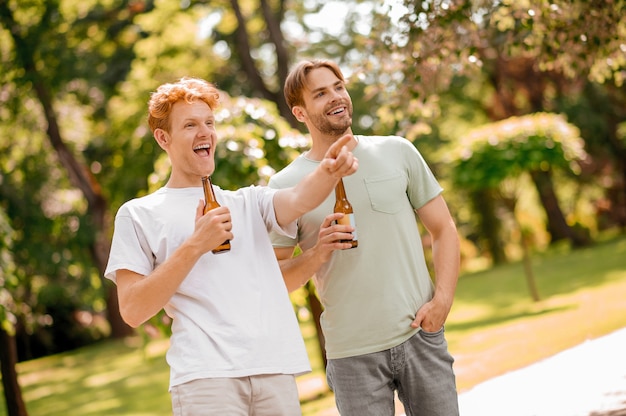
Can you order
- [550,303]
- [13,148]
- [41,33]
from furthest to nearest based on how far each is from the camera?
[13,148] < [41,33] < [550,303]

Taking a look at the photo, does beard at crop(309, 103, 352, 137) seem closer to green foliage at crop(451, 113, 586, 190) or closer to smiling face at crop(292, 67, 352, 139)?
smiling face at crop(292, 67, 352, 139)

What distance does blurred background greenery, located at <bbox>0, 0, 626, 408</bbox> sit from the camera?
655 centimetres

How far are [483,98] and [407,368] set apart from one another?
27772 millimetres

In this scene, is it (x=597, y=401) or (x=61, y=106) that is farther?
(x=61, y=106)

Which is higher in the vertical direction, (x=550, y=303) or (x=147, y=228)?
(x=147, y=228)

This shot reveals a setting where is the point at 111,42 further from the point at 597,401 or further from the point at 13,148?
the point at 597,401

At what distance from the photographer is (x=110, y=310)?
28.9m

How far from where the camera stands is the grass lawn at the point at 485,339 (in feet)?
33.4

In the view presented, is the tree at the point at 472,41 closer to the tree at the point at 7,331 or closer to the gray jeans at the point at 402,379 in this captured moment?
the gray jeans at the point at 402,379

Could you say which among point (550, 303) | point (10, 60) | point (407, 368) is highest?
point (10, 60)

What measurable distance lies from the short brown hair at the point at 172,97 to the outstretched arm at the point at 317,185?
17.8 inches

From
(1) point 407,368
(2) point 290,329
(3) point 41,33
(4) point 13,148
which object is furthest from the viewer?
(4) point 13,148

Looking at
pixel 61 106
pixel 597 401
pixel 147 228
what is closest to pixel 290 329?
pixel 147 228

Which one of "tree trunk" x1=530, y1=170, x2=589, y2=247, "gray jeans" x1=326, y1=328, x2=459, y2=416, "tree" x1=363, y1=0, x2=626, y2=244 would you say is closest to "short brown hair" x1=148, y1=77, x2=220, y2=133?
"gray jeans" x1=326, y1=328, x2=459, y2=416
